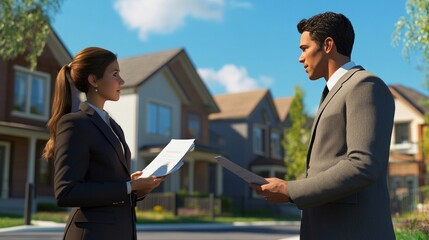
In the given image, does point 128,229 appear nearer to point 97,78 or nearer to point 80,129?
point 80,129

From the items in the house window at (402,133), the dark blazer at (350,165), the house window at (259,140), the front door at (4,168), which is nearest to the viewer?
the dark blazer at (350,165)

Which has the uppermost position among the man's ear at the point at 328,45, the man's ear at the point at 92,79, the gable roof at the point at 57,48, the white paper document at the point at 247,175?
the gable roof at the point at 57,48

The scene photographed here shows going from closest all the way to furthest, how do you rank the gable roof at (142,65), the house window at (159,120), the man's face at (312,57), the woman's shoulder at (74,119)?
the man's face at (312,57) → the woman's shoulder at (74,119) → the gable roof at (142,65) → the house window at (159,120)

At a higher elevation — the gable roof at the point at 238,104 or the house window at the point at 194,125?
the gable roof at the point at 238,104

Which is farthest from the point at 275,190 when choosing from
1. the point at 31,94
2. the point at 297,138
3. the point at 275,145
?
the point at 275,145

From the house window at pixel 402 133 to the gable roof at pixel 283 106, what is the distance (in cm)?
893

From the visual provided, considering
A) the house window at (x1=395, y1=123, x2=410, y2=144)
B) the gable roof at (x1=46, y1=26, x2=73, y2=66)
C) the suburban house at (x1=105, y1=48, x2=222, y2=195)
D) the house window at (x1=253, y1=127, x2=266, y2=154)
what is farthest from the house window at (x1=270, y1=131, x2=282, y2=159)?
the gable roof at (x1=46, y1=26, x2=73, y2=66)

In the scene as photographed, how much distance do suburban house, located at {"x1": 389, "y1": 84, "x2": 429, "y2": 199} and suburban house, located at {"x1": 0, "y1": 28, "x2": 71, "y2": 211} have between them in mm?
27418

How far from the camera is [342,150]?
2873mm

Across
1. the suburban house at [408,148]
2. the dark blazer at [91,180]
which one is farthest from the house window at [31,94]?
the suburban house at [408,148]

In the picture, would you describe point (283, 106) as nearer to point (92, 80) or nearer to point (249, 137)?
point (249, 137)

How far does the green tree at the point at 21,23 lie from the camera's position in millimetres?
18234

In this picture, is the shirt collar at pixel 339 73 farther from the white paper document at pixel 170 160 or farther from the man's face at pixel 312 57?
the white paper document at pixel 170 160

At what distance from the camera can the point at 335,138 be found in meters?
2.90
